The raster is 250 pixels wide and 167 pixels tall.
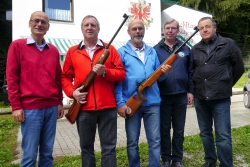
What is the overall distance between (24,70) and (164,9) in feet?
48.2

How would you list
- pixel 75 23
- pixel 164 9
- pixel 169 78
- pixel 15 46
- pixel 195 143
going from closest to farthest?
pixel 15 46
pixel 169 78
pixel 195 143
pixel 75 23
pixel 164 9

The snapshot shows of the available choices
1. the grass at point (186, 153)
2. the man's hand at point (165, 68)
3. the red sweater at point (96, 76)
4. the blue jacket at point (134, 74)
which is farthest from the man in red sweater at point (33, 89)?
the man's hand at point (165, 68)

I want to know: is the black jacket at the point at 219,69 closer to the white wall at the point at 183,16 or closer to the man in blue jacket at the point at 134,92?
the man in blue jacket at the point at 134,92

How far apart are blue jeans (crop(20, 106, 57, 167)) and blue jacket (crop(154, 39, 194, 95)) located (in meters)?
1.60

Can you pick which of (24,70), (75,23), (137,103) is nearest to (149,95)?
(137,103)

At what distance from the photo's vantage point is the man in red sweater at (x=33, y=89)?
282 cm

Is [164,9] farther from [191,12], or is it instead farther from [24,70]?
[24,70]

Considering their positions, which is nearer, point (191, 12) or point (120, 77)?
point (120, 77)

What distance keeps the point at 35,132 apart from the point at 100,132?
76cm

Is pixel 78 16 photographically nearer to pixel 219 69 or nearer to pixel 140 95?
pixel 140 95

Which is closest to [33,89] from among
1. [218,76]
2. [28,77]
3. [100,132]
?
[28,77]

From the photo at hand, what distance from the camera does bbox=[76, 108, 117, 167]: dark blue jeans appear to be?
3.06 m

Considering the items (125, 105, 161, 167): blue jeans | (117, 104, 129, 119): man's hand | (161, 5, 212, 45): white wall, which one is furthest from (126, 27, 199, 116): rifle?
(161, 5, 212, 45): white wall

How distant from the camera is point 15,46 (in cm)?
284
